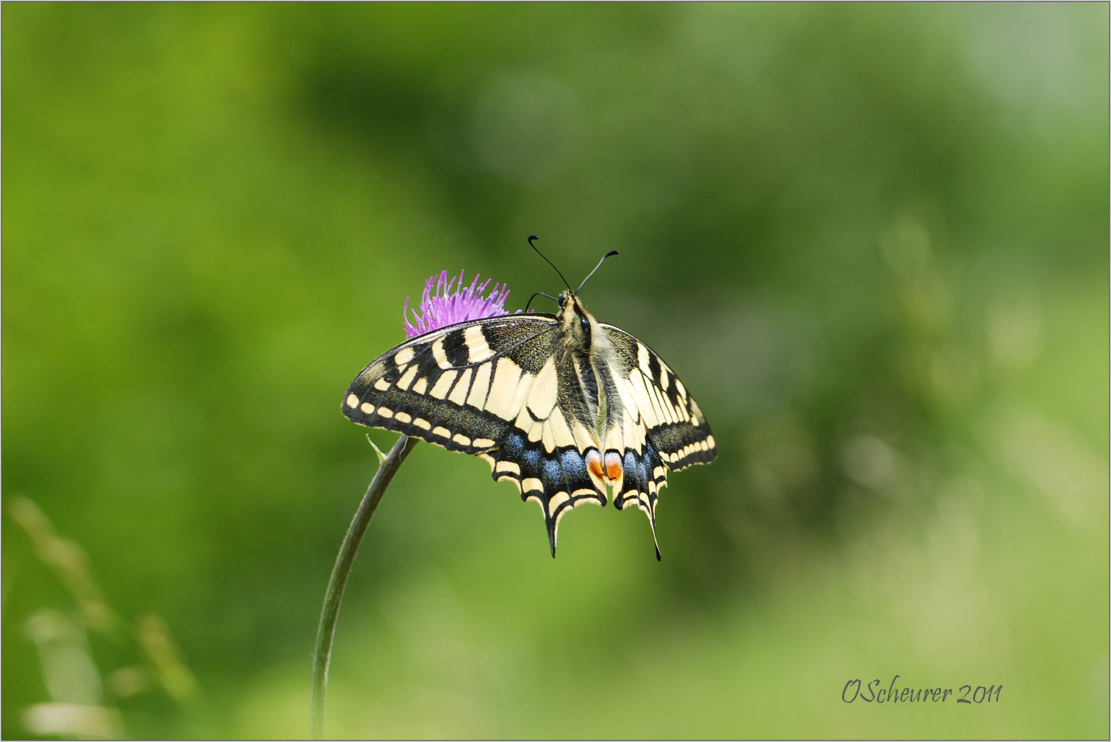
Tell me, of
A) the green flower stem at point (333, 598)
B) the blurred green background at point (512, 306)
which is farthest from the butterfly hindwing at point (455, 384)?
the blurred green background at point (512, 306)

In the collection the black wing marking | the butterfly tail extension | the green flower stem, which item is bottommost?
the green flower stem

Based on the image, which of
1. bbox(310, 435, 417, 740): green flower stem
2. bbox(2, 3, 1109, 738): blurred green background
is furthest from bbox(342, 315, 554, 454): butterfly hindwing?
bbox(2, 3, 1109, 738): blurred green background

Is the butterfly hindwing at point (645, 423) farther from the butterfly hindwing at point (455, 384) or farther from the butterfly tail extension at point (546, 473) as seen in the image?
the butterfly hindwing at point (455, 384)

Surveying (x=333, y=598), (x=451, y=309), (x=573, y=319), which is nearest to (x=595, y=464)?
(x=573, y=319)

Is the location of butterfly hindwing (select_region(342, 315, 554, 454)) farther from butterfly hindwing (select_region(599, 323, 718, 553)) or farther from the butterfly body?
butterfly hindwing (select_region(599, 323, 718, 553))

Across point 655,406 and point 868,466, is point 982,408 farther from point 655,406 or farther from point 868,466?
point 655,406

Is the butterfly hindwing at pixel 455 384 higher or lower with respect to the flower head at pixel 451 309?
lower

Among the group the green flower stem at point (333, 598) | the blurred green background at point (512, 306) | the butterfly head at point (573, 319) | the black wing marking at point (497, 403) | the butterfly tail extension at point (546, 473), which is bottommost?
the green flower stem at point (333, 598)

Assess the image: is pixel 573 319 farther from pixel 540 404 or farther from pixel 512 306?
pixel 512 306
